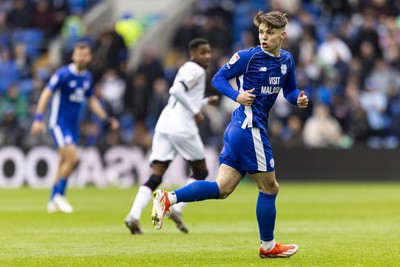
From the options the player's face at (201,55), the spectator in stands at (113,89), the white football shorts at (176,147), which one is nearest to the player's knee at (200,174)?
the white football shorts at (176,147)

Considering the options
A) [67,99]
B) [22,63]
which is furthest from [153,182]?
[22,63]

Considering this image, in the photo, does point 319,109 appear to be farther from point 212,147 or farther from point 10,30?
point 10,30

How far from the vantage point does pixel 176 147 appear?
1302 cm

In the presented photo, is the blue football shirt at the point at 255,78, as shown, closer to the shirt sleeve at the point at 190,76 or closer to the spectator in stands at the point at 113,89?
the shirt sleeve at the point at 190,76

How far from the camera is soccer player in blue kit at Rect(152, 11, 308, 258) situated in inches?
376

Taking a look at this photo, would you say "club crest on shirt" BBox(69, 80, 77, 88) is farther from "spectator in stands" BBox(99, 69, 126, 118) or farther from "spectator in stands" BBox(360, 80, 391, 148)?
"spectator in stands" BBox(360, 80, 391, 148)

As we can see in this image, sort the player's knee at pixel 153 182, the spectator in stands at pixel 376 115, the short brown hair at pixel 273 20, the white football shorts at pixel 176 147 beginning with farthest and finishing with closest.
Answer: the spectator in stands at pixel 376 115, the white football shorts at pixel 176 147, the player's knee at pixel 153 182, the short brown hair at pixel 273 20

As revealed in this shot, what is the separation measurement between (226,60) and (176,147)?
13440mm

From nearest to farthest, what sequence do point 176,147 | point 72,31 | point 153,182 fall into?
point 153,182 → point 176,147 → point 72,31

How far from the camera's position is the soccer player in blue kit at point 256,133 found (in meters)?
9.56

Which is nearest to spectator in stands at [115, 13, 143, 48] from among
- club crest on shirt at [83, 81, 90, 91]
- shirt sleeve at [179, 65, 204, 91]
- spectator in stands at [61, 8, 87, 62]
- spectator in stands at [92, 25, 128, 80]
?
spectator in stands at [61, 8, 87, 62]

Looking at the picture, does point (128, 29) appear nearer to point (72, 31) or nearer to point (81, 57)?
point (72, 31)

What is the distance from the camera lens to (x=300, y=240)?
38.4 ft

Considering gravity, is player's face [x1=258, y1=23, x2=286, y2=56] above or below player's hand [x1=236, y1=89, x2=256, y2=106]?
above
